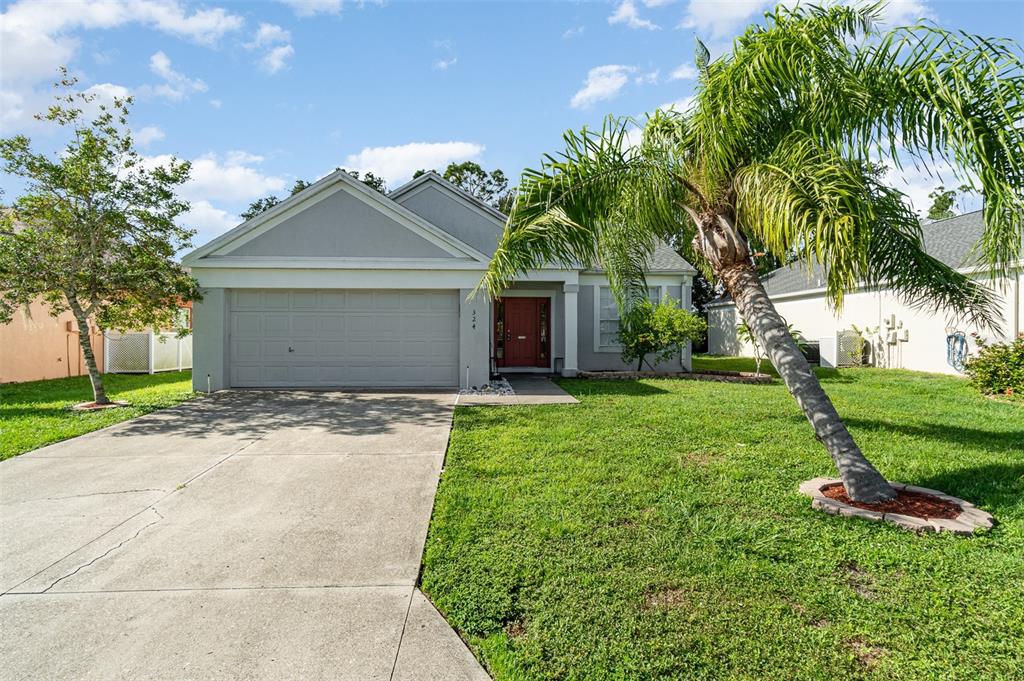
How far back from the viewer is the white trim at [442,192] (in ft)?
50.9

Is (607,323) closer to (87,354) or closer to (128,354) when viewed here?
(87,354)

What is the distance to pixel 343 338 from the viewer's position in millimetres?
12492

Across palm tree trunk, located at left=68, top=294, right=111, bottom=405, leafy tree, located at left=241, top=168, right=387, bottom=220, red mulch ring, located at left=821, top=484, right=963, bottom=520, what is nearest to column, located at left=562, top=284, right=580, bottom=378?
red mulch ring, located at left=821, top=484, right=963, bottom=520

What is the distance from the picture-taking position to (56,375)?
15367 mm

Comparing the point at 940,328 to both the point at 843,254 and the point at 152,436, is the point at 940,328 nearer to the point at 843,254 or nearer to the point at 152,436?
the point at 843,254

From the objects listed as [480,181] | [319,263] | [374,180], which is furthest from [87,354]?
[480,181]

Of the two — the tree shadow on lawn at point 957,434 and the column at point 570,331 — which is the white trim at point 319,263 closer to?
the column at point 570,331

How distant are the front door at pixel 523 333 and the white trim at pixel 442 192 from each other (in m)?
Answer: 2.75

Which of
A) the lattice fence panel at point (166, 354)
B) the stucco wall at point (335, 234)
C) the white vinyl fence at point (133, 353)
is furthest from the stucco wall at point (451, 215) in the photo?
the lattice fence panel at point (166, 354)

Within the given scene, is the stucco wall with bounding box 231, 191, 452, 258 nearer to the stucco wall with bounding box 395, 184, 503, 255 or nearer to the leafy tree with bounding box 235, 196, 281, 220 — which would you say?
the stucco wall with bounding box 395, 184, 503, 255

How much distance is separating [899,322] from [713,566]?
16.9 metres

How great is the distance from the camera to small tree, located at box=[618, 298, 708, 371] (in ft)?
46.8

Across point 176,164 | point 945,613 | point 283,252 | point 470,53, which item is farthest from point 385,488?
point 176,164

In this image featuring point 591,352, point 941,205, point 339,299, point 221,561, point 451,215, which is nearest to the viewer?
point 221,561
